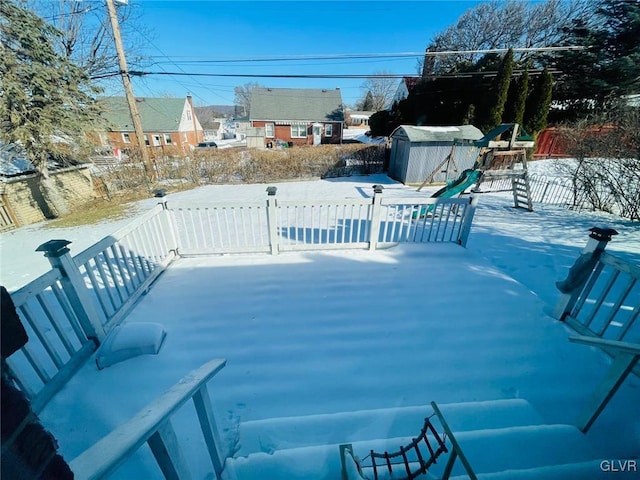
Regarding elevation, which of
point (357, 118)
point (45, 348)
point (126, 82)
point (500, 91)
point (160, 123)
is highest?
point (357, 118)

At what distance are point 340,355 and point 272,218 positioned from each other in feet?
7.46

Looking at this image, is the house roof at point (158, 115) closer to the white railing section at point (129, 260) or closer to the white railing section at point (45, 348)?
the white railing section at point (129, 260)

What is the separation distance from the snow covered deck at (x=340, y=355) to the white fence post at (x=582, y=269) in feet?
0.68

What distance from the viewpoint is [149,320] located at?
284 centimetres

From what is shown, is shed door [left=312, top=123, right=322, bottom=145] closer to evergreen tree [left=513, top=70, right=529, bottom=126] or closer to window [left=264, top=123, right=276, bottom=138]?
window [left=264, top=123, right=276, bottom=138]

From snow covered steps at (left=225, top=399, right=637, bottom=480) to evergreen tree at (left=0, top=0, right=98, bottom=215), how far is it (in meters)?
9.95

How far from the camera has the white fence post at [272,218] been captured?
379 cm

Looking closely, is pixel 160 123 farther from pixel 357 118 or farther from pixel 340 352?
pixel 357 118

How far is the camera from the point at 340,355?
2.43 meters

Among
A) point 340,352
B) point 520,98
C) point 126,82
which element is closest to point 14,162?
point 126,82

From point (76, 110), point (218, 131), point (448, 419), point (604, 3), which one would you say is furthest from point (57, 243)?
point (218, 131)

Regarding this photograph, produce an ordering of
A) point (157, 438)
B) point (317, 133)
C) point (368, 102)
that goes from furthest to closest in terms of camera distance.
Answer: point (368, 102) < point (317, 133) < point (157, 438)

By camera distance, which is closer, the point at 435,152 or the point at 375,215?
the point at 375,215

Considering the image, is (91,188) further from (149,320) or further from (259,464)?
(259,464)
